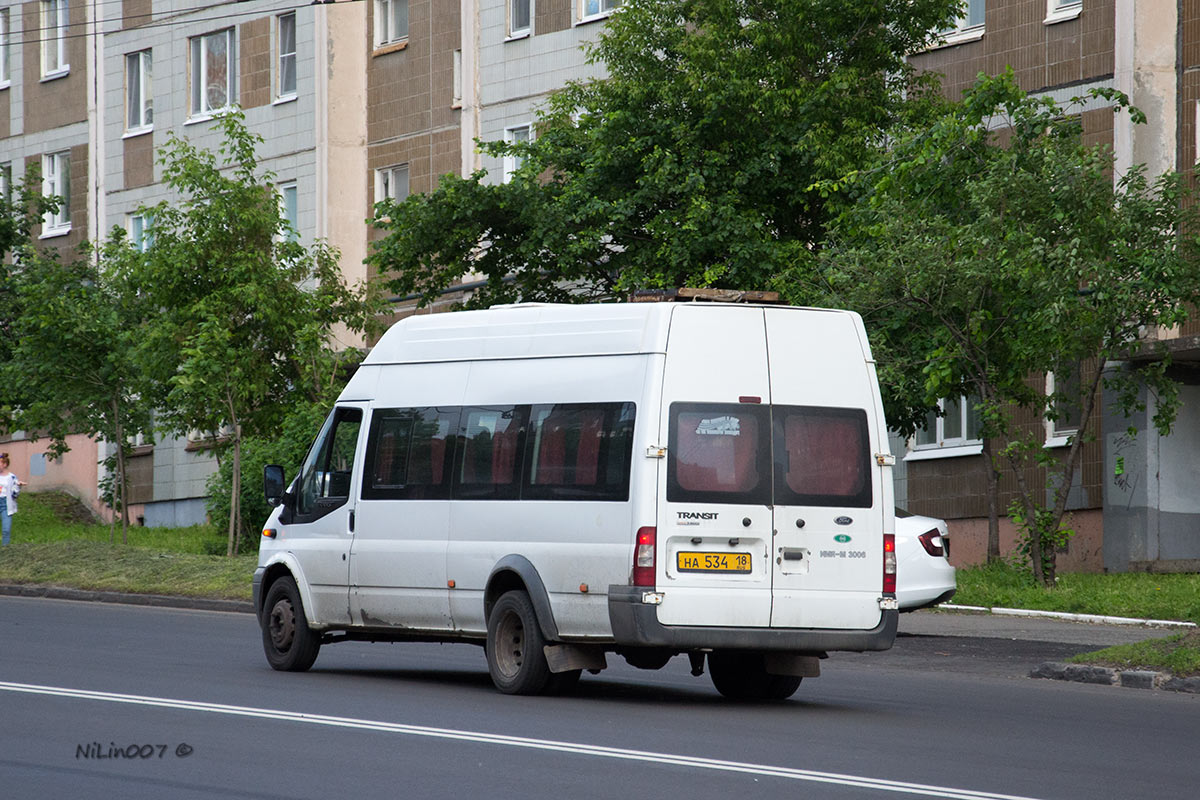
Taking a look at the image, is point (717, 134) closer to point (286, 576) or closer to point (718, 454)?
point (286, 576)

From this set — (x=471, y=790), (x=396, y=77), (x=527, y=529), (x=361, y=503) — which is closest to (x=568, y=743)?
(x=471, y=790)

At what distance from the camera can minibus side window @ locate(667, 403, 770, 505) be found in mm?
12547

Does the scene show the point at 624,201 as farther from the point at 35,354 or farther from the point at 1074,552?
the point at 35,354

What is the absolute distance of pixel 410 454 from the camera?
14.4 metres

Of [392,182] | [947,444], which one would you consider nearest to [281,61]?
[392,182]

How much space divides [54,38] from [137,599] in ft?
90.3

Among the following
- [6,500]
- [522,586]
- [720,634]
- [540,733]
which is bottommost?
[540,733]

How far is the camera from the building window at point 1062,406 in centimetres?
2367

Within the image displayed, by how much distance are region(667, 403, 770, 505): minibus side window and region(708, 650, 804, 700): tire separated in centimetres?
138

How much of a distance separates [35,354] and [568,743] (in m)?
25.4

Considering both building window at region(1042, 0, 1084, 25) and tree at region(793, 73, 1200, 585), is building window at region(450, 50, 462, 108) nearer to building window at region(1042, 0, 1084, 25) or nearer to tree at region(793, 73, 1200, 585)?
building window at region(1042, 0, 1084, 25)

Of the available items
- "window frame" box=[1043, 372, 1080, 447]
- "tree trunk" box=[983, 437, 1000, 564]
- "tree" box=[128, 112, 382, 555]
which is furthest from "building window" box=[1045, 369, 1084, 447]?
"tree" box=[128, 112, 382, 555]

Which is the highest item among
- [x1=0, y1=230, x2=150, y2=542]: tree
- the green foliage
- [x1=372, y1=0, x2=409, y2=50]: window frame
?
[x1=372, y1=0, x2=409, y2=50]: window frame

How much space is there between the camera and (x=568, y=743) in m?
10.3
